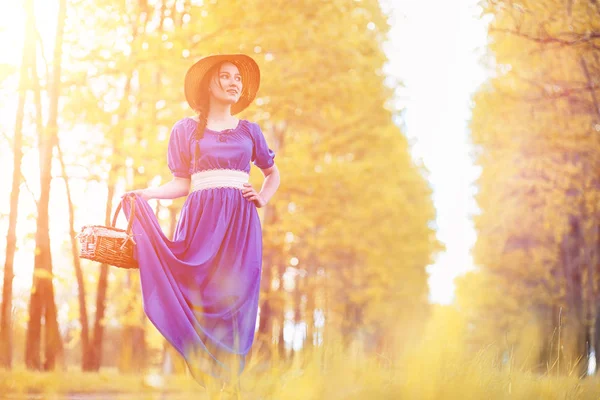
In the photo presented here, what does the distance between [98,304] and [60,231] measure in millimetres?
1235

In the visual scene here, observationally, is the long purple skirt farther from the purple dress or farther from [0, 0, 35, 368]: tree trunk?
[0, 0, 35, 368]: tree trunk

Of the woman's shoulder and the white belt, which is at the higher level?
the woman's shoulder

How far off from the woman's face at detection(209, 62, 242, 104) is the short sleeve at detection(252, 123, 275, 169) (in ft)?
0.80

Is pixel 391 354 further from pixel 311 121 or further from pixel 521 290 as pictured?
pixel 521 290

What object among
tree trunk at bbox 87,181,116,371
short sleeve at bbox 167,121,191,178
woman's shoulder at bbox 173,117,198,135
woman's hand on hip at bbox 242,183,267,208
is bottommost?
tree trunk at bbox 87,181,116,371

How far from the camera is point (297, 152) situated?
482 inches

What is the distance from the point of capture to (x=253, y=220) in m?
4.48

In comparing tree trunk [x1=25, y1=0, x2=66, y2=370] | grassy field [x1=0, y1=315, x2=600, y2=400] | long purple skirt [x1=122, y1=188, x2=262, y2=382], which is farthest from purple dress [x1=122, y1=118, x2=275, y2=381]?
tree trunk [x1=25, y1=0, x2=66, y2=370]

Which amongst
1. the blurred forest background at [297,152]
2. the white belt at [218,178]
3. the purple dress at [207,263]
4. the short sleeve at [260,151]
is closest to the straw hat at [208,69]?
the purple dress at [207,263]

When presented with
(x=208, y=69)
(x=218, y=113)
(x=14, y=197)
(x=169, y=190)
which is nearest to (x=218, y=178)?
(x=169, y=190)

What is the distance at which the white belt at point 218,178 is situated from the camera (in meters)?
4.45

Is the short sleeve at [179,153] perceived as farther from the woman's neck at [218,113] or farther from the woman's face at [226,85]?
the woman's face at [226,85]

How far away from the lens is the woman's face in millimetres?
4520

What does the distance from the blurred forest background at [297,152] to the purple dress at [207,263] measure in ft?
1.51
